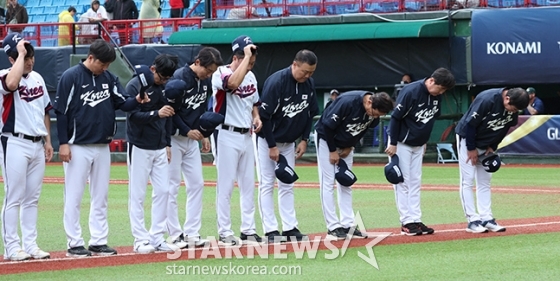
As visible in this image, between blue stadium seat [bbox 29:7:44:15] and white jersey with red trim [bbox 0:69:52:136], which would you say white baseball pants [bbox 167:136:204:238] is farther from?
blue stadium seat [bbox 29:7:44:15]

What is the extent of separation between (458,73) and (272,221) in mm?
15250

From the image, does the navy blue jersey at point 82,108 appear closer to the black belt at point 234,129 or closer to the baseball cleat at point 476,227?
the black belt at point 234,129

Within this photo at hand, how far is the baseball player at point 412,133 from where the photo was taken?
10.7 metres

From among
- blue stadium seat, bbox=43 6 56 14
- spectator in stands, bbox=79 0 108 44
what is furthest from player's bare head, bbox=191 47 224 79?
blue stadium seat, bbox=43 6 56 14

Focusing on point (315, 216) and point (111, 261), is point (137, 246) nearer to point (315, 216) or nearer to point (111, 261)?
point (111, 261)

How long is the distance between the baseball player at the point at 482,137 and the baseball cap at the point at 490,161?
5cm

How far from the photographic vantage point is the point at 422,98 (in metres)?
10.8

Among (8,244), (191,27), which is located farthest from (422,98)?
(191,27)

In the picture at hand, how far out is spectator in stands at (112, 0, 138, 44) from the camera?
28.6 meters

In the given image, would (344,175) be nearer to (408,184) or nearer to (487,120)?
(408,184)

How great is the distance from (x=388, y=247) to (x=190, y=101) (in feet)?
7.71

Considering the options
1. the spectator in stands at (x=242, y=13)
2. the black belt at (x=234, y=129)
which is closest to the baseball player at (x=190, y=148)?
the black belt at (x=234, y=129)

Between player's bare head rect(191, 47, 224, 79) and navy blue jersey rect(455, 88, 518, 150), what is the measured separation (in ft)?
9.43

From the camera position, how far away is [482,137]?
1101cm
